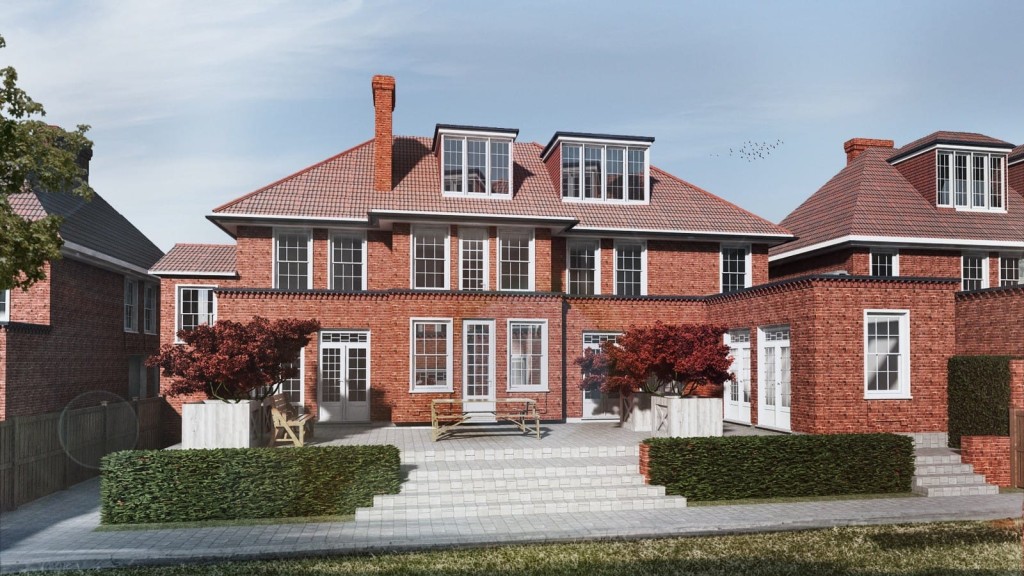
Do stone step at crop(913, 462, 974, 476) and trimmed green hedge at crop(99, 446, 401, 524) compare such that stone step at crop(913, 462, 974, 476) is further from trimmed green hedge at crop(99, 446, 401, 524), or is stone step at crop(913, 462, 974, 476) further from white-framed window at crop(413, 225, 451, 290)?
white-framed window at crop(413, 225, 451, 290)

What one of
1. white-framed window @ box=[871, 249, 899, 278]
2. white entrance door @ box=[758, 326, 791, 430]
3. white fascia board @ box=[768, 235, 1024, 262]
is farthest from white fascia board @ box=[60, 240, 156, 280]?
white-framed window @ box=[871, 249, 899, 278]

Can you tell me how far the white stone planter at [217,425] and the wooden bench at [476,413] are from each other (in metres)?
4.27

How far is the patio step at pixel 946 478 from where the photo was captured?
14727mm

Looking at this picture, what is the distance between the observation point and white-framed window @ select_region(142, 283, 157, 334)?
90.3 ft

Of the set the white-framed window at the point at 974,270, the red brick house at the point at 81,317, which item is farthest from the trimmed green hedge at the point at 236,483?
the white-framed window at the point at 974,270

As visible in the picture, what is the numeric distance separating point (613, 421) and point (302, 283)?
32.6ft

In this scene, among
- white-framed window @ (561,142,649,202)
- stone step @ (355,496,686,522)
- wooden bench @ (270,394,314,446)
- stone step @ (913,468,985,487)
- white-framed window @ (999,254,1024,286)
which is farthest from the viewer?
white-framed window @ (999,254,1024,286)

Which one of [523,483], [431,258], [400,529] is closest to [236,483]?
[400,529]

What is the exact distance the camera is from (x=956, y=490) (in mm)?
14719

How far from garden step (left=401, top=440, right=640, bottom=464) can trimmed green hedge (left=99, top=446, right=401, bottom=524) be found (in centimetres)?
219

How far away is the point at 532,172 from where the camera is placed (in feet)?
80.2

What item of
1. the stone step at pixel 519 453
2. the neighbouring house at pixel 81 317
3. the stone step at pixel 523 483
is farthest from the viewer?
the neighbouring house at pixel 81 317

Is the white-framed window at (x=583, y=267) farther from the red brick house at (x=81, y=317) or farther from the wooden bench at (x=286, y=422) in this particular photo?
the red brick house at (x=81, y=317)

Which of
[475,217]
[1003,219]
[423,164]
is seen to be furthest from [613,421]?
[1003,219]
